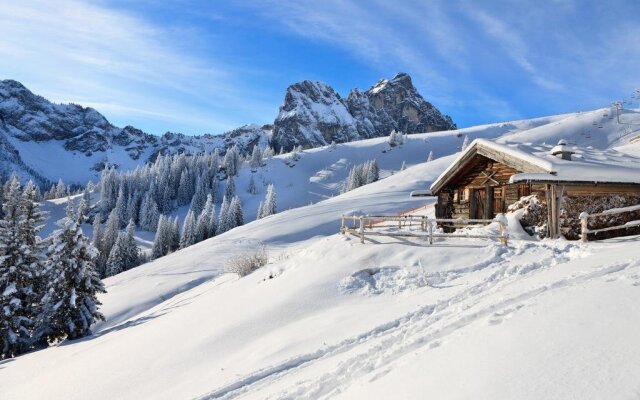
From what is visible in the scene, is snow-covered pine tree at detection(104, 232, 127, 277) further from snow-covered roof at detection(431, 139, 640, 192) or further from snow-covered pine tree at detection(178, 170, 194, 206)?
snow-covered roof at detection(431, 139, 640, 192)

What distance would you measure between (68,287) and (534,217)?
988 inches

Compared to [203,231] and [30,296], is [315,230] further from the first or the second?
[203,231]

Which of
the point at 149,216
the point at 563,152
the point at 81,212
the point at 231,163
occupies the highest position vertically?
the point at 231,163

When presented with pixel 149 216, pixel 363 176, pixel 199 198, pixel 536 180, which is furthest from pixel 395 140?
pixel 536 180

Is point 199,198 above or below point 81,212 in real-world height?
above

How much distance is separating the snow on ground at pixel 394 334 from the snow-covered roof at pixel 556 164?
8.62 ft

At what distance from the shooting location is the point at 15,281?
24.4 m

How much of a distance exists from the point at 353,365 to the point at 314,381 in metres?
0.85

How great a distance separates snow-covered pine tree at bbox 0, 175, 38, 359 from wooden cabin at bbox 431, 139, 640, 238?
24.0 m

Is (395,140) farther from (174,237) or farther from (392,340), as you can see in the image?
(392,340)

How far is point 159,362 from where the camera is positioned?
1219 centimetres

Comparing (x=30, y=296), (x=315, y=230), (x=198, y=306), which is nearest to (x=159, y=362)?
(x=198, y=306)

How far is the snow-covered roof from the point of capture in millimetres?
16922

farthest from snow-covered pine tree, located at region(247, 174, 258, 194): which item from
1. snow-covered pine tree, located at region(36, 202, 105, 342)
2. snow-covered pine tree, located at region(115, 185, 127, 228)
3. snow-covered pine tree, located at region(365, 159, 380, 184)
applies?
snow-covered pine tree, located at region(36, 202, 105, 342)
